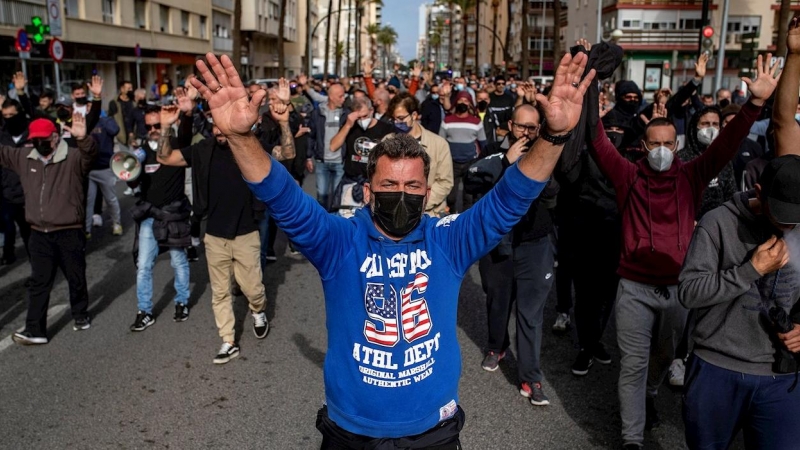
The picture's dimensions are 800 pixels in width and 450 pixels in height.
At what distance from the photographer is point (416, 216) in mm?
2717

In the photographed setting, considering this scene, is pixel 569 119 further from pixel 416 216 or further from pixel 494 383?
pixel 494 383

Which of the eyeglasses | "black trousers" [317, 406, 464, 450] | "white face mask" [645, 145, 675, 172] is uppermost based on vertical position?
the eyeglasses

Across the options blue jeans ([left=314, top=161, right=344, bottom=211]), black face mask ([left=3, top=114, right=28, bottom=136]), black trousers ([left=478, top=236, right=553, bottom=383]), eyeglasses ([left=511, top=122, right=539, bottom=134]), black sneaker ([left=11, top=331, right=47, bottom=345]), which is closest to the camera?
eyeglasses ([left=511, top=122, right=539, bottom=134])

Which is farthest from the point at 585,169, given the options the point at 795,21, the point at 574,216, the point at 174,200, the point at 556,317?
the point at 174,200

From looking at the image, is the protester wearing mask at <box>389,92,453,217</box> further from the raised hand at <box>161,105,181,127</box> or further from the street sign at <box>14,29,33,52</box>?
the street sign at <box>14,29,33,52</box>

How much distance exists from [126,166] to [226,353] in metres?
2.06

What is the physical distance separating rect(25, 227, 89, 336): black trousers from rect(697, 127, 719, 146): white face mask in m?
5.48

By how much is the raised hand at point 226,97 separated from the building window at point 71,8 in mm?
31442

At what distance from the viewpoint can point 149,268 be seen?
271 inches

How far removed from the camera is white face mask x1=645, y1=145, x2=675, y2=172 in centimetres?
442

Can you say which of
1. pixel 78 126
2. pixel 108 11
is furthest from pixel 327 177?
pixel 108 11

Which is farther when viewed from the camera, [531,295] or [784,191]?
[531,295]

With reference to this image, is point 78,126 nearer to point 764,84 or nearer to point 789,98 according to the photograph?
point 764,84

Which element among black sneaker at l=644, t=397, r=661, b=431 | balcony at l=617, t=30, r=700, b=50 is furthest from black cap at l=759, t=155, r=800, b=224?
balcony at l=617, t=30, r=700, b=50
